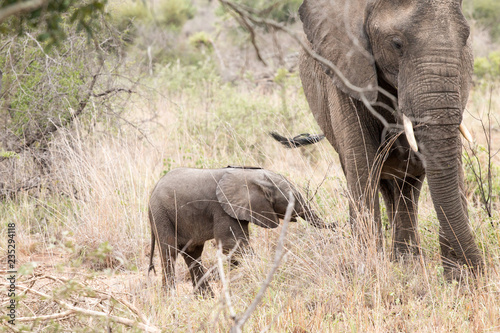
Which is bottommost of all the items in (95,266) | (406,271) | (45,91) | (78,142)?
(95,266)

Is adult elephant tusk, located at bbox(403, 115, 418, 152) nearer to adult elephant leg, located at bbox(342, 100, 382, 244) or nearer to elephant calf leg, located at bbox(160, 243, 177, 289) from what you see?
adult elephant leg, located at bbox(342, 100, 382, 244)

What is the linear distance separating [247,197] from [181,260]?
113cm

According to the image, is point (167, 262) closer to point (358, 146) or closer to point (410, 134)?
point (358, 146)

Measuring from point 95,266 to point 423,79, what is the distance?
3.26m

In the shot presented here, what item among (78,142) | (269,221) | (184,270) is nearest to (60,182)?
(78,142)

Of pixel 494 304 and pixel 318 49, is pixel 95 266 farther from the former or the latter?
pixel 494 304

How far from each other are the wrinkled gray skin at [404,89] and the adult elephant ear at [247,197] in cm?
62

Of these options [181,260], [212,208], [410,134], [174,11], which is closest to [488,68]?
[181,260]

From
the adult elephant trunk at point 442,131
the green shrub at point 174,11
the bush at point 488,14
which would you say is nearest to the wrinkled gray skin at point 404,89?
the adult elephant trunk at point 442,131

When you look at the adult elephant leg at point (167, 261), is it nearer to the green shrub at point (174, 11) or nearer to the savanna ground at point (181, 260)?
the savanna ground at point (181, 260)

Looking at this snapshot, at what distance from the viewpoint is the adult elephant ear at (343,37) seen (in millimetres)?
4152

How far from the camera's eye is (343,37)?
434cm

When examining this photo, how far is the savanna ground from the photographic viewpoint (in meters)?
3.38

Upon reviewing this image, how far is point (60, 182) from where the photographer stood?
6.66m
